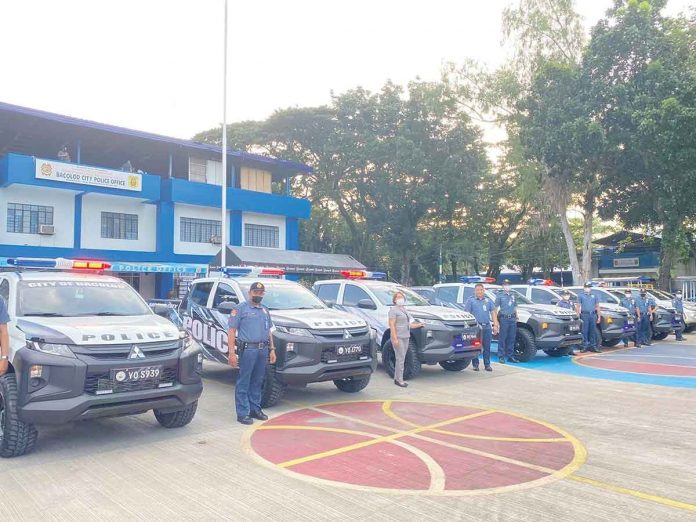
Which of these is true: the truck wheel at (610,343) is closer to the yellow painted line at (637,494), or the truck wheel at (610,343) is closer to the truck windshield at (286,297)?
the truck windshield at (286,297)

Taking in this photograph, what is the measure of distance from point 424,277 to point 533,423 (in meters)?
35.9

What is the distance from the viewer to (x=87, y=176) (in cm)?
2381

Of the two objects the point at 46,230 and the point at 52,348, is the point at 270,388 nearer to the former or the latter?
the point at 52,348

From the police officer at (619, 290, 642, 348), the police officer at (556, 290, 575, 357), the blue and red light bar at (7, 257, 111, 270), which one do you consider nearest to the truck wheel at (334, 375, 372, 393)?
the blue and red light bar at (7, 257, 111, 270)

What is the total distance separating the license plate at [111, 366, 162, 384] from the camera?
556 centimetres

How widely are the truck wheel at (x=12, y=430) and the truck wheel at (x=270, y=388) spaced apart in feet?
9.29

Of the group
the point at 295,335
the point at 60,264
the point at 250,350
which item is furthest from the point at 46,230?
the point at 250,350

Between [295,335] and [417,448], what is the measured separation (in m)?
2.46

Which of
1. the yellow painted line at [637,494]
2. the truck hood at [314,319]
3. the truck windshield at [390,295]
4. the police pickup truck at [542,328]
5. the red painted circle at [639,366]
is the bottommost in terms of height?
the red painted circle at [639,366]

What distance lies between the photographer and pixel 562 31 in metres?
27.5

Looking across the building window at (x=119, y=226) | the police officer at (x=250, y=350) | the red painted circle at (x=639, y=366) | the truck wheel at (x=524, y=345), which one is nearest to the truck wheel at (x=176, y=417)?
the police officer at (x=250, y=350)

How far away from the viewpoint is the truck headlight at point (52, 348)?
5418mm

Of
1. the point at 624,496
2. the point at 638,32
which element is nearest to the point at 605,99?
the point at 638,32

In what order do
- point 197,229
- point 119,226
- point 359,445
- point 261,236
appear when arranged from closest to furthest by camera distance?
1. point 359,445
2. point 119,226
3. point 197,229
4. point 261,236
